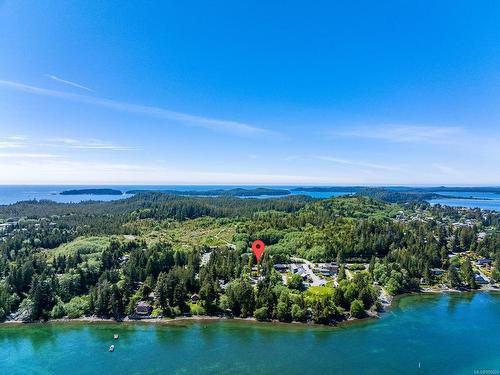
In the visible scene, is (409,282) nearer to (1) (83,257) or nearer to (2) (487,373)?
(2) (487,373)

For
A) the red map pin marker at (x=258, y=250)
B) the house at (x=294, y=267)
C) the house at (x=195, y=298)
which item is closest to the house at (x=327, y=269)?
the house at (x=294, y=267)

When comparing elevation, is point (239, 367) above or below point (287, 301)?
below

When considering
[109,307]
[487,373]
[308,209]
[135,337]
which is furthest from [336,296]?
[308,209]

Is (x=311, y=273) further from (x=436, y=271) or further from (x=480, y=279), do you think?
(x=480, y=279)

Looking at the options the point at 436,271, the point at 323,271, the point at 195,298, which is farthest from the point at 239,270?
the point at 436,271

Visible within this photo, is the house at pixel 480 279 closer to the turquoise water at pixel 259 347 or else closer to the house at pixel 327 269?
the turquoise water at pixel 259 347
